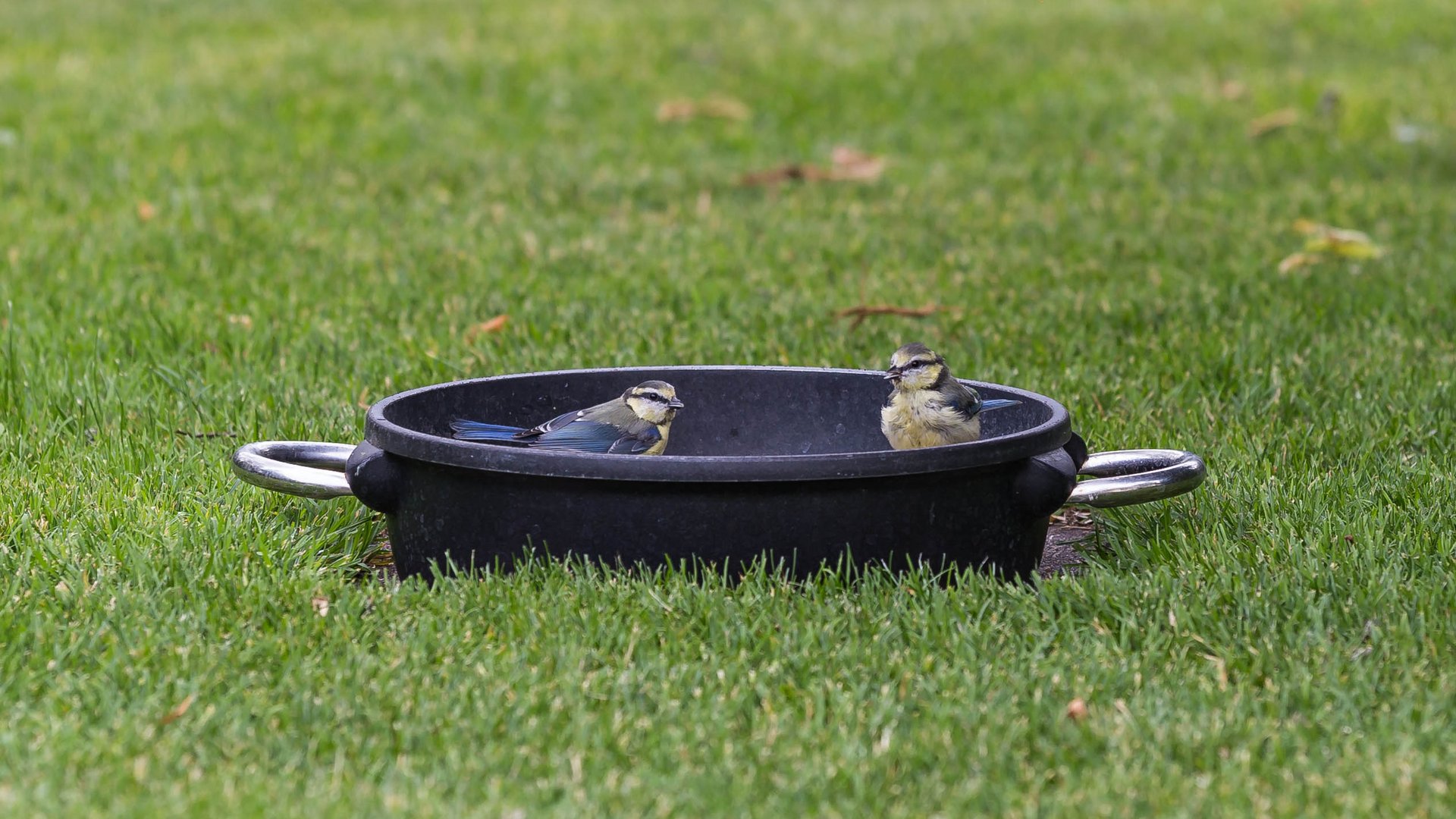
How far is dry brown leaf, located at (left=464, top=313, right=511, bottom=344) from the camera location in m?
5.16

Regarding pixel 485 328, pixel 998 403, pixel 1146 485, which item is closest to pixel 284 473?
pixel 998 403

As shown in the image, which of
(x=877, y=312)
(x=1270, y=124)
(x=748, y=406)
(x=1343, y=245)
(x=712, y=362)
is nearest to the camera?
(x=748, y=406)

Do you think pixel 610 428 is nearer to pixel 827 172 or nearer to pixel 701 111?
pixel 827 172

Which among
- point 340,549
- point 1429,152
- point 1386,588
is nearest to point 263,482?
point 340,549

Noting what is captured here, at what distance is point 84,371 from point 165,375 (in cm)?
25

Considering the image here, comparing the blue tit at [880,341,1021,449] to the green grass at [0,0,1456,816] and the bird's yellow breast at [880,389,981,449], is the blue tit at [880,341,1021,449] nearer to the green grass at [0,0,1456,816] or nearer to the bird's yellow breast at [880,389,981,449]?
the bird's yellow breast at [880,389,981,449]

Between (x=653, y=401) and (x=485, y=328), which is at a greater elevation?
(x=653, y=401)

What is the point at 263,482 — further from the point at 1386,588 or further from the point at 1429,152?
the point at 1429,152

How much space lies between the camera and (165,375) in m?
4.64

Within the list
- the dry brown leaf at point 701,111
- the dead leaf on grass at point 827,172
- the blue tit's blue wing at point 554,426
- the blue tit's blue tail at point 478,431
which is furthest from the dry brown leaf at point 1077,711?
the dry brown leaf at point 701,111

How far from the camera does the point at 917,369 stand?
358 centimetres

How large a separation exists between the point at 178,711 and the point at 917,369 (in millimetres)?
1738

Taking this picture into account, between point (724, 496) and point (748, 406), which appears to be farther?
point (748, 406)

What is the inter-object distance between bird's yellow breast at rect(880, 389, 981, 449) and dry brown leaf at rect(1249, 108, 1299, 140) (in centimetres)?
586
